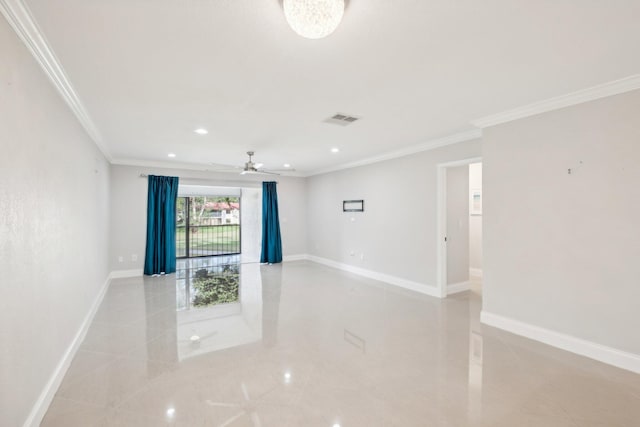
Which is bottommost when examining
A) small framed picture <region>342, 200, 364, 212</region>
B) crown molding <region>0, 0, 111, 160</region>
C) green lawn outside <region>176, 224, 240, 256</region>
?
green lawn outside <region>176, 224, 240, 256</region>

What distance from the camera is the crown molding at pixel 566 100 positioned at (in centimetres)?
258

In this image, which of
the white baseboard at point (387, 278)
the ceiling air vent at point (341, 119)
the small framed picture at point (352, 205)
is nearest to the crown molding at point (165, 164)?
the small framed picture at point (352, 205)

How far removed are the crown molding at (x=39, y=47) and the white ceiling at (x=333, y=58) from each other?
0.05 metres

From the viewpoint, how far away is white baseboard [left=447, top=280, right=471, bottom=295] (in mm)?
5004

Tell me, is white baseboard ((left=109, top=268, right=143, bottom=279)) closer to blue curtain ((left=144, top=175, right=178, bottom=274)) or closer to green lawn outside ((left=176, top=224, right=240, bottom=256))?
blue curtain ((left=144, top=175, right=178, bottom=274))

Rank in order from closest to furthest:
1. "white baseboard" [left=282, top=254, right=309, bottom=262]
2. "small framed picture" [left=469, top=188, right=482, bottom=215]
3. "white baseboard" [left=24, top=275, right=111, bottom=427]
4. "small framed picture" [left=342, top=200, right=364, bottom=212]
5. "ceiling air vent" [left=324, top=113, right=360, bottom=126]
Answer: "white baseboard" [left=24, top=275, right=111, bottom=427]
"ceiling air vent" [left=324, top=113, right=360, bottom=126]
"small framed picture" [left=469, top=188, right=482, bottom=215]
"small framed picture" [left=342, top=200, right=364, bottom=212]
"white baseboard" [left=282, top=254, right=309, bottom=262]

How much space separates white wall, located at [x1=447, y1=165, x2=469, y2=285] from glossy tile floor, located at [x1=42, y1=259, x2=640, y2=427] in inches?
33.6

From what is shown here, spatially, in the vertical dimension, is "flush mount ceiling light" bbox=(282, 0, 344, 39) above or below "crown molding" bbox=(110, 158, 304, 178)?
below

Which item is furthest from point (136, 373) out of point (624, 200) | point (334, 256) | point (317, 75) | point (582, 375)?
point (334, 256)

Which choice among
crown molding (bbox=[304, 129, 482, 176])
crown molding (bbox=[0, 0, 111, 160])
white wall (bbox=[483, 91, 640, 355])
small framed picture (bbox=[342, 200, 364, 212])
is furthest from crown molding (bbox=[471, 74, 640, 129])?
crown molding (bbox=[0, 0, 111, 160])

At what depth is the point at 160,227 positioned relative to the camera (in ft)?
21.3

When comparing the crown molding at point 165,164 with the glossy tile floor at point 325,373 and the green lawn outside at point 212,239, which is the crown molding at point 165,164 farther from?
the glossy tile floor at point 325,373

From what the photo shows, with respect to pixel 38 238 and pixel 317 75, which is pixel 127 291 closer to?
pixel 38 238

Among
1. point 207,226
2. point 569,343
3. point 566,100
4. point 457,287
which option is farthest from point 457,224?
point 207,226
